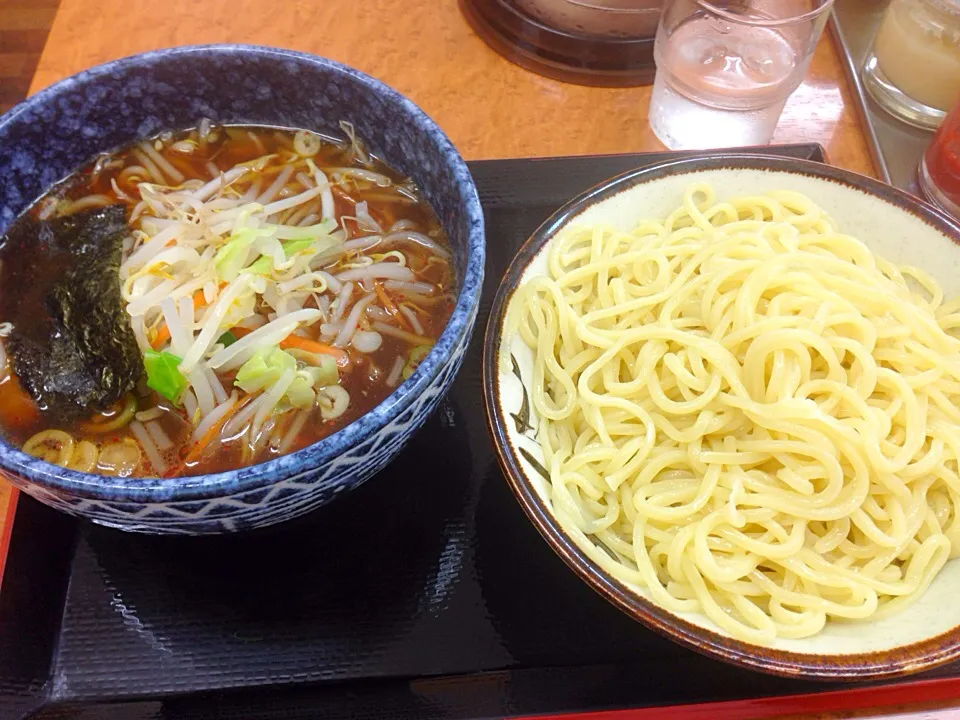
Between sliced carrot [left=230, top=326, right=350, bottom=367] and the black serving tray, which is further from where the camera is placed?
sliced carrot [left=230, top=326, right=350, bottom=367]

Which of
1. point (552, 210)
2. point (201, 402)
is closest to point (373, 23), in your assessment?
point (552, 210)

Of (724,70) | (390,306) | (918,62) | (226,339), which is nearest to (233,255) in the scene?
(226,339)

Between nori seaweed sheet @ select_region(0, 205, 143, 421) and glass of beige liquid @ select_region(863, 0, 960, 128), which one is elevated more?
glass of beige liquid @ select_region(863, 0, 960, 128)

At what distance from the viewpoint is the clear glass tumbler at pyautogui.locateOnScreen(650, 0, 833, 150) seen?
179 centimetres

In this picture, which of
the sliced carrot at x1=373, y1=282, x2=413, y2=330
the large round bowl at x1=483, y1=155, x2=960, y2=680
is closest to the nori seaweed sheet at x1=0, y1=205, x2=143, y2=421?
the sliced carrot at x1=373, y1=282, x2=413, y2=330

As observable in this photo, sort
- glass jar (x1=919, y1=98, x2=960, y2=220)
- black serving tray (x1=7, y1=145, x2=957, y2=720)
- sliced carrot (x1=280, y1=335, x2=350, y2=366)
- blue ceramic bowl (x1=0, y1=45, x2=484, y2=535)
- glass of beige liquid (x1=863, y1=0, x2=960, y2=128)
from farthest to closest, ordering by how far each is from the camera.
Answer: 1. glass of beige liquid (x1=863, y1=0, x2=960, y2=128)
2. glass jar (x1=919, y1=98, x2=960, y2=220)
3. sliced carrot (x1=280, y1=335, x2=350, y2=366)
4. black serving tray (x1=7, y1=145, x2=957, y2=720)
5. blue ceramic bowl (x1=0, y1=45, x2=484, y2=535)

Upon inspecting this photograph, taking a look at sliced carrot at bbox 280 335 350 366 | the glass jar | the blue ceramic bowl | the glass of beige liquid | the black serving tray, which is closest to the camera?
the blue ceramic bowl

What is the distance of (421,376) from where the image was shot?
0.93 metres

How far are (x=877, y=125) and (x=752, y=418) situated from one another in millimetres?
1194

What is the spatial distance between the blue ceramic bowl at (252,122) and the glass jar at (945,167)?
1.24m

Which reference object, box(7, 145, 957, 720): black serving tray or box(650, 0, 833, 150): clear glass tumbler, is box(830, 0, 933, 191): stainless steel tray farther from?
box(7, 145, 957, 720): black serving tray

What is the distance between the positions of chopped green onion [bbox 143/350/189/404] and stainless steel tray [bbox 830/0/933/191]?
5.43 ft

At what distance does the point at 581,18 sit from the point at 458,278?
1.05 meters

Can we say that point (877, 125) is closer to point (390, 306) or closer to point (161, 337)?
point (390, 306)
